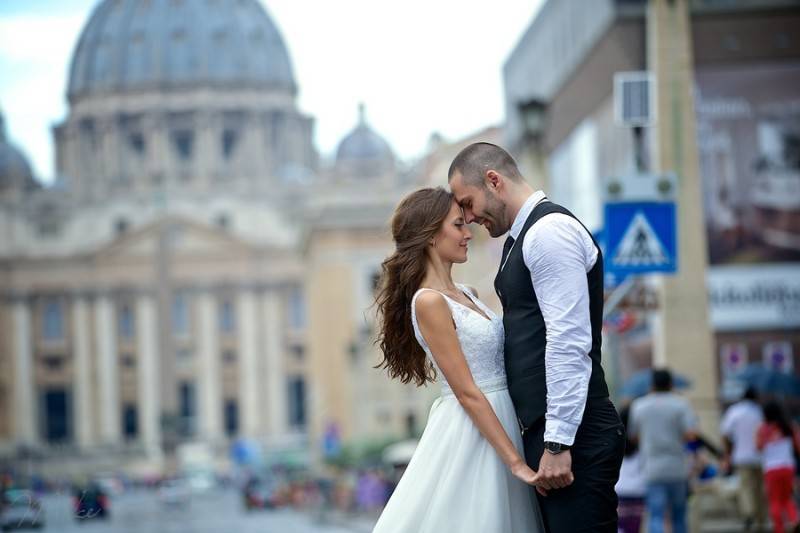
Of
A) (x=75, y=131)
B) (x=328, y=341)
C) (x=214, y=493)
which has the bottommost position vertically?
(x=214, y=493)

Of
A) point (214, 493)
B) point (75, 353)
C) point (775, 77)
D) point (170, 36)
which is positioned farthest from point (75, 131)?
point (775, 77)

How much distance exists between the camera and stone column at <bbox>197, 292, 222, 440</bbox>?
12769 cm

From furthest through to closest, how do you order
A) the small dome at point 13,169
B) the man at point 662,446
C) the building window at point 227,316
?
1. the small dome at point 13,169
2. the building window at point 227,316
3. the man at point 662,446

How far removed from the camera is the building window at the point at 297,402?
428 feet

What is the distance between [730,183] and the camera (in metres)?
24.0

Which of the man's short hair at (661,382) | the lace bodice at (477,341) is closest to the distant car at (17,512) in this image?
the man's short hair at (661,382)

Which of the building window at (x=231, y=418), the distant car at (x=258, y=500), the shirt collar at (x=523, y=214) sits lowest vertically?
the building window at (x=231, y=418)

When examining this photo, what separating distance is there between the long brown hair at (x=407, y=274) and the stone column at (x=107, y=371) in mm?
121623

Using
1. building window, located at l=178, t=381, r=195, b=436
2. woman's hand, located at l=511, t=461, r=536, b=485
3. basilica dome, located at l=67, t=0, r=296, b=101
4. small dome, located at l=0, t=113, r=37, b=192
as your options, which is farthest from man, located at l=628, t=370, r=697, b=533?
basilica dome, located at l=67, t=0, r=296, b=101

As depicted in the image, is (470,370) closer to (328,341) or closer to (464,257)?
(464,257)

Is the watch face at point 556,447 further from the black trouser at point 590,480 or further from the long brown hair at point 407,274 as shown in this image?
the long brown hair at point 407,274

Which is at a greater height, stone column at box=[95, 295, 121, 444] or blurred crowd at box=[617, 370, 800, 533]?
blurred crowd at box=[617, 370, 800, 533]

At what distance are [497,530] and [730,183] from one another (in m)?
18.7

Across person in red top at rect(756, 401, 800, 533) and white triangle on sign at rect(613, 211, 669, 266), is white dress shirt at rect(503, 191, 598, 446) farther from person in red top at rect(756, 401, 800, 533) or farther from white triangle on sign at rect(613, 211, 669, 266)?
person in red top at rect(756, 401, 800, 533)
